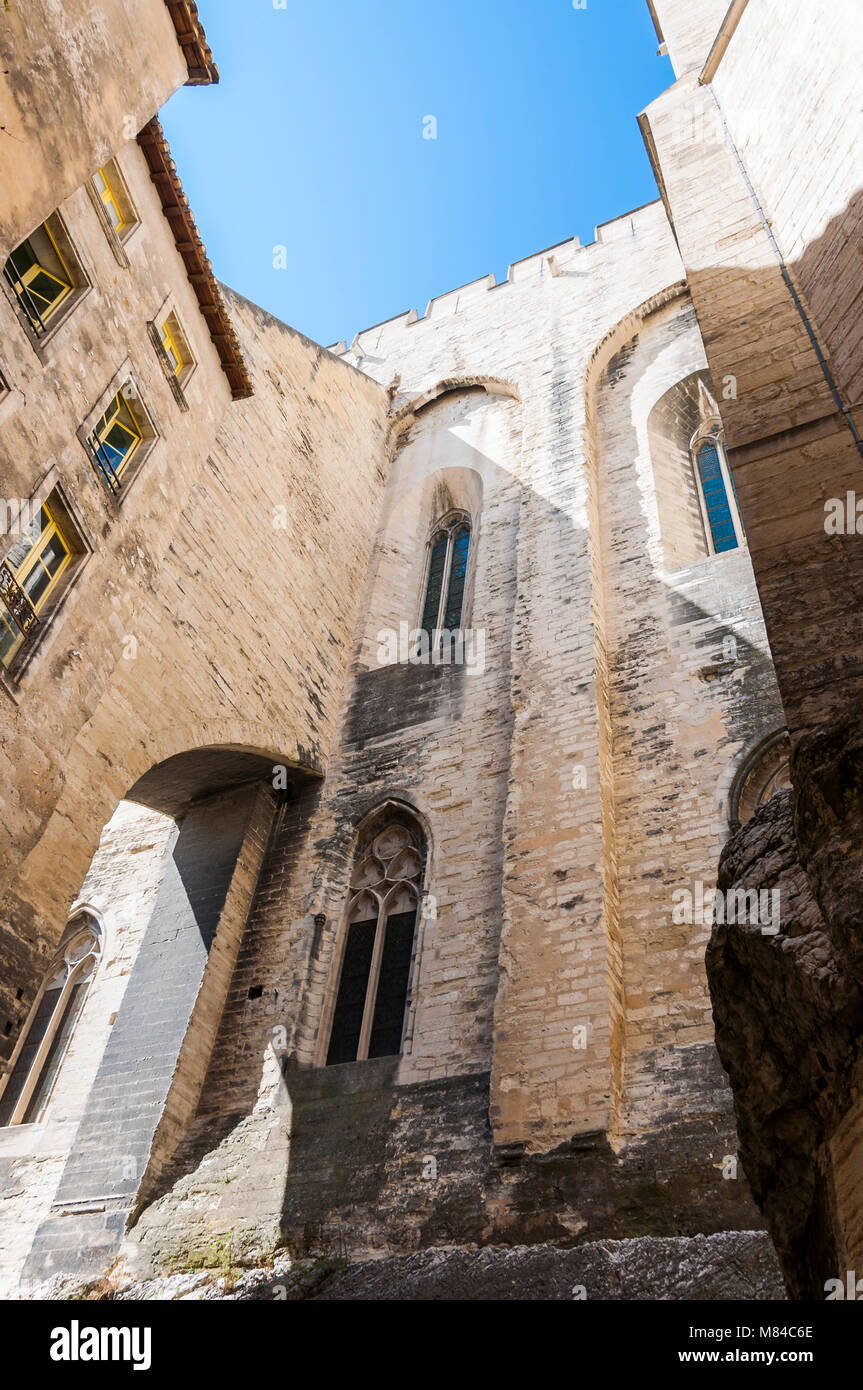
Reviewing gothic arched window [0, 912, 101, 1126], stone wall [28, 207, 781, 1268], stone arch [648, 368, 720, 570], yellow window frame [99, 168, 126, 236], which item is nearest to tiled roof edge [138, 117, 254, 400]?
yellow window frame [99, 168, 126, 236]

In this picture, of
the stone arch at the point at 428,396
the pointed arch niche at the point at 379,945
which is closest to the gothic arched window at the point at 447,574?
the stone arch at the point at 428,396

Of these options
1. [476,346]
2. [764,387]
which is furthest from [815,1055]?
[476,346]

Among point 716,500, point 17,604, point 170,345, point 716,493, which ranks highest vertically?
point 716,493

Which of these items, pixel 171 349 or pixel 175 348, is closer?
pixel 171 349

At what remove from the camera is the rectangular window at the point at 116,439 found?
6480mm

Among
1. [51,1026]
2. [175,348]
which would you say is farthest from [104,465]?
[51,1026]

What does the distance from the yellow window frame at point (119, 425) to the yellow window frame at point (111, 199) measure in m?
1.19

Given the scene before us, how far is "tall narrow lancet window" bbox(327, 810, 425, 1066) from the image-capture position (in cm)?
820

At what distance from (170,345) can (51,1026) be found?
6279mm

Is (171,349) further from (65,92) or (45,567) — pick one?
(45,567)

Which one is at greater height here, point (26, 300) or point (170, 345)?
point (170, 345)

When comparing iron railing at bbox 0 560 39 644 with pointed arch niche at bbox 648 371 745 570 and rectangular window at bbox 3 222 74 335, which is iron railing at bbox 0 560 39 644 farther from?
pointed arch niche at bbox 648 371 745 570

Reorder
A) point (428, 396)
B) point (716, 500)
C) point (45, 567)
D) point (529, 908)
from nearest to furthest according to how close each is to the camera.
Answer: point (45, 567), point (529, 908), point (716, 500), point (428, 396)

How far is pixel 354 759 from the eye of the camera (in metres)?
10.4
